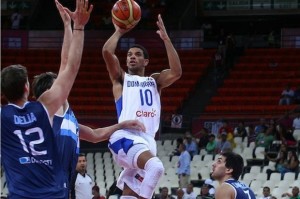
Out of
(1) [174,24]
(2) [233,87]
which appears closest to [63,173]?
(2) [233,87]

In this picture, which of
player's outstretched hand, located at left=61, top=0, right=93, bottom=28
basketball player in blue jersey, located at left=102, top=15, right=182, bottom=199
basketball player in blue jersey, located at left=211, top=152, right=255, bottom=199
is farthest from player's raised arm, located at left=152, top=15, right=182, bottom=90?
player's outstretched hand, located at left=61, top=0, right=93, bottom=28

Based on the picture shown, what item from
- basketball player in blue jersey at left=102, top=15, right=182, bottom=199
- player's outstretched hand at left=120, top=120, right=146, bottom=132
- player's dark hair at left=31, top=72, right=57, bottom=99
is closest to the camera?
player's dark hair at left=31, top=72, right=57, bottom=99

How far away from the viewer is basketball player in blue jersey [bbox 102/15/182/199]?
8.72 m

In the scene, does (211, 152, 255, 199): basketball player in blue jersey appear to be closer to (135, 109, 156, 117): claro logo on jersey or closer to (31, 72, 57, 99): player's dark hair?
(135, 109, 156, 117): claro logo on jersey

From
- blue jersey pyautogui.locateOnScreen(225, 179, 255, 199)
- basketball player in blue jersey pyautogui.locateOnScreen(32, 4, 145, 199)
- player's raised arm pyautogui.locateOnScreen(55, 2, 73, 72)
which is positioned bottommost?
blue jersey pyautogui.locateOnScreen(225, 179, 255, 199)

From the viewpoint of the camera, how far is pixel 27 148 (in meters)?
5.53

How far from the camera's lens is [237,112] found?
2534 centimetres

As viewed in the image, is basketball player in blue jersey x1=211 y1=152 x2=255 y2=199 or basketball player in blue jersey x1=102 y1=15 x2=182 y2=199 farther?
basketball player in blue jersey x1=102 y1=15 x2=182 y2=199

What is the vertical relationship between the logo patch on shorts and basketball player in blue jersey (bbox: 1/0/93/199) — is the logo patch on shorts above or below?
below

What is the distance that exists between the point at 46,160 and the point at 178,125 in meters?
19.3

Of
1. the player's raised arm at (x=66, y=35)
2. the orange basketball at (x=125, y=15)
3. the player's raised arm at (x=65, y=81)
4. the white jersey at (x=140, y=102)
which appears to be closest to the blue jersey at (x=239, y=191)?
the white jersey at (x=140, y=102)

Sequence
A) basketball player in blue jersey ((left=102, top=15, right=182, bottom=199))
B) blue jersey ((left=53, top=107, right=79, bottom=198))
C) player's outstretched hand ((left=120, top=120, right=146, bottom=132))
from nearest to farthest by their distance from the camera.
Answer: blue jersey ((left=53, top=107, right=79, bottom=198)) → player's outstretched hand ((left=120, top=120, right=146, bottom=132)) → basketball player in blue jersey ((left=102, top=15, right=182, bottom=199))

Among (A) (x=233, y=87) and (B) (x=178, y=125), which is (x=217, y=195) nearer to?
(B) (x=178, y=125)

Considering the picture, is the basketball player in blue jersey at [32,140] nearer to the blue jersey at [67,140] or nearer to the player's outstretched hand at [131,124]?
the blue jersey at [67,140]
